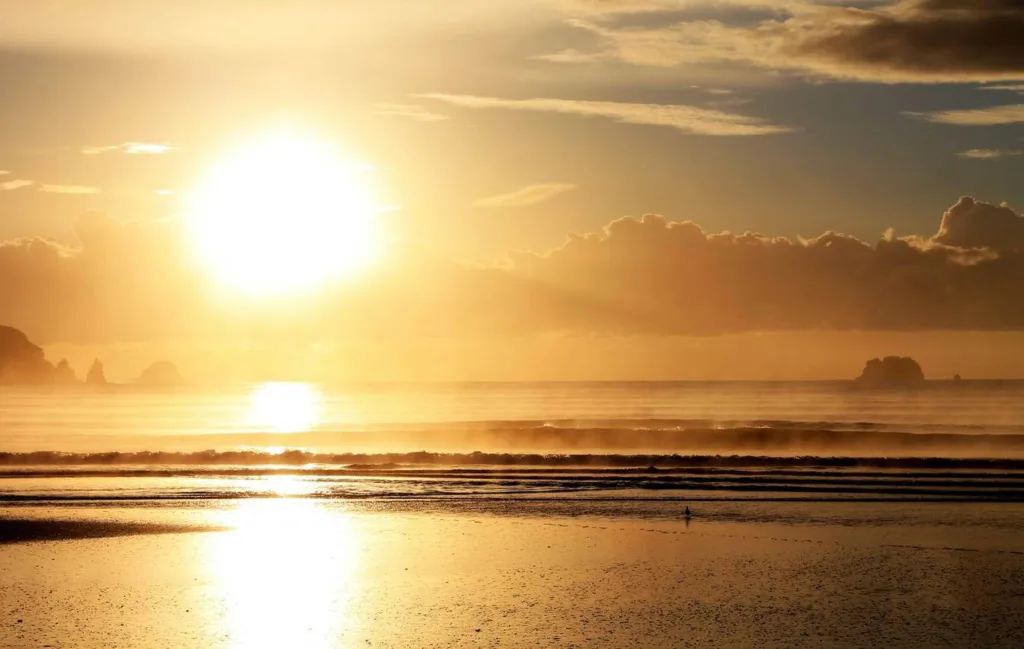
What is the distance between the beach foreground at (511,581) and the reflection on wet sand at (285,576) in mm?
81

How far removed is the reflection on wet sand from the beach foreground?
81 millimetres

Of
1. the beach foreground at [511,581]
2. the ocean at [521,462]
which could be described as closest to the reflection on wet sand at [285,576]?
the beach foreground at [511,581]

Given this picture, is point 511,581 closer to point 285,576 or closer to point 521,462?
point 285,576

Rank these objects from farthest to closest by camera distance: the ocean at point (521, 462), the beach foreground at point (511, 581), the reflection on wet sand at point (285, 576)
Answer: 1. the ocean at point (521, 462)
2. the reflection on wet sand at point (285, 576)
3. the beach foreground at point (511, 581)

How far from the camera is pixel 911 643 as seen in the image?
17.7 m

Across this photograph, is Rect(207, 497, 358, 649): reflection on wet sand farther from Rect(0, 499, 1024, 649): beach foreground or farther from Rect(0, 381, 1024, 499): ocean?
Rect(0, 381, 1024, 499): ocean

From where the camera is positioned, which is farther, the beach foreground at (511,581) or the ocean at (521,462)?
the ocean at (521,462)

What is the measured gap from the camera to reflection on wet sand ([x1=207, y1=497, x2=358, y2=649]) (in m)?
19.0

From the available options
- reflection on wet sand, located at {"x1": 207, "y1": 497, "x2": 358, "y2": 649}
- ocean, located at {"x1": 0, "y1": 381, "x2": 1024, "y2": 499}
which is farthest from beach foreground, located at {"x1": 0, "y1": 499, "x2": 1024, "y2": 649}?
ocean, located at {"x1": 0, "y1": 381, "x2": 1024, "y2": 499}

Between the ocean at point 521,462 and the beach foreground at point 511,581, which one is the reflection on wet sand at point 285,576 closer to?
the beach foreground at point 511,581

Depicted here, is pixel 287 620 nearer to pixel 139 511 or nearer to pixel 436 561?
pixel 436 561

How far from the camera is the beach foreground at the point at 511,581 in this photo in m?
18.7

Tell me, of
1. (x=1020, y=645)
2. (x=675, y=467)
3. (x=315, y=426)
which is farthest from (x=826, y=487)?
(x=315, y=426)

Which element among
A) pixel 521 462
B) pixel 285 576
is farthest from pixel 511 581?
pixel 521 462
